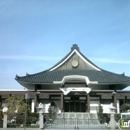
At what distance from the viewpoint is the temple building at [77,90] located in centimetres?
3075

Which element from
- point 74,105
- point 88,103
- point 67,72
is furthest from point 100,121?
point 67,72

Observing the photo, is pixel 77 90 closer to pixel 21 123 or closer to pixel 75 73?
pixel 75 73

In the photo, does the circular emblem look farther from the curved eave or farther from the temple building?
the curved eave

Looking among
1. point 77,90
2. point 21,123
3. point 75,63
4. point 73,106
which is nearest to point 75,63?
point 75,63

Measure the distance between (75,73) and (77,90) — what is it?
3.20 metres

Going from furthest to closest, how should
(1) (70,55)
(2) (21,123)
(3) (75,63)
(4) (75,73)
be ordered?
(1) (70,55) < (3) (75,63) < (4) (75,73) < (2) (21,123)

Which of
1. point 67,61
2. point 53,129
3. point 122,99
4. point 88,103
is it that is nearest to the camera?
point 53,129

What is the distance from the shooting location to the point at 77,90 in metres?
30.8

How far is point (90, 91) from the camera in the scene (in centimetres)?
3056

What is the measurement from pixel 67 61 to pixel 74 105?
283 inches

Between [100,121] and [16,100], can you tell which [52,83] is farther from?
[100,121]

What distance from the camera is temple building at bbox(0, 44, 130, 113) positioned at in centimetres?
3075

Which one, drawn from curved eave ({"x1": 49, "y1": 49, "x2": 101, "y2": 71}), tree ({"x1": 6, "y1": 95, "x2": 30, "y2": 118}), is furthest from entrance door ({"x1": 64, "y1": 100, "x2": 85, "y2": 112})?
tree ({"x1": 6, "y1": 95, "x2": 30, "y2": 118})

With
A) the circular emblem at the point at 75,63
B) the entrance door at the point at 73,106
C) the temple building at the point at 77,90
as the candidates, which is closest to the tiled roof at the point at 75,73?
the temple building at the point at 77,90
